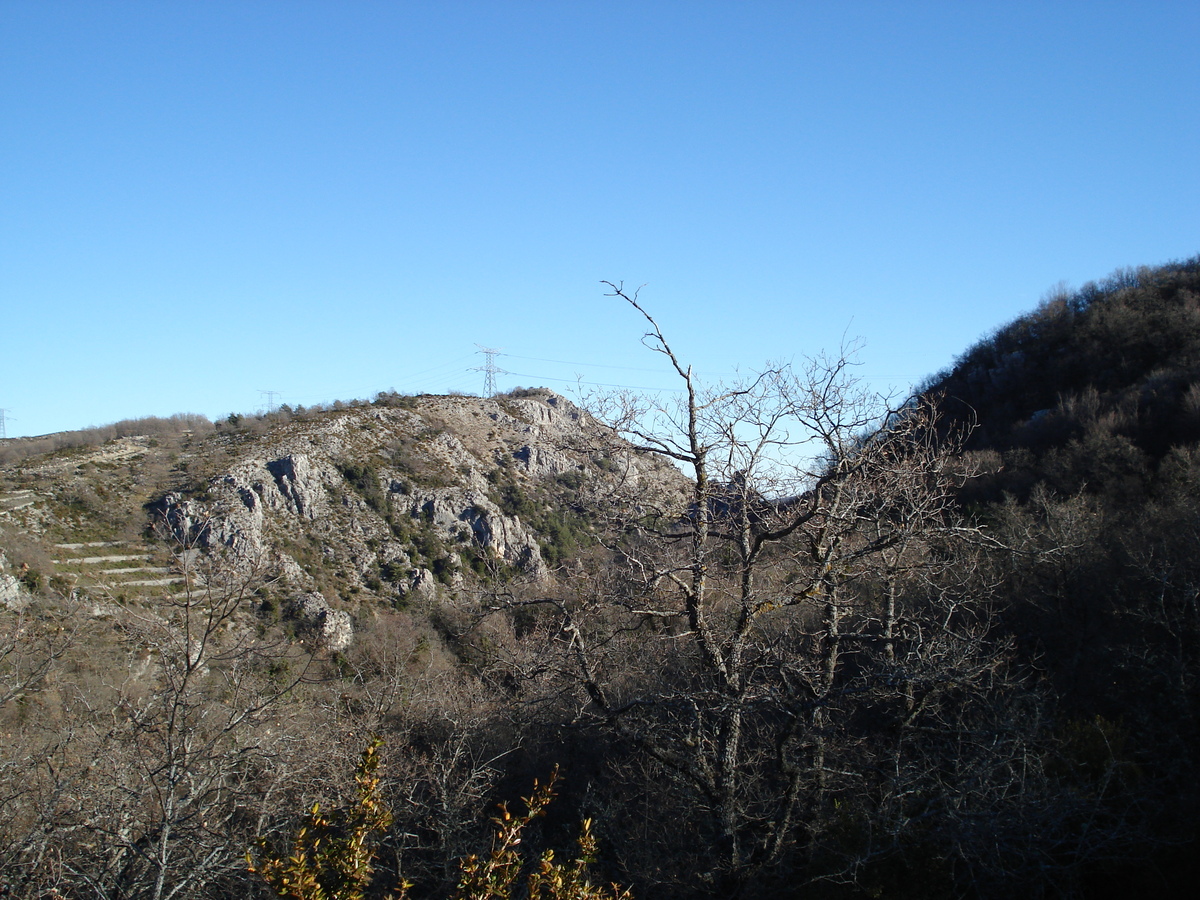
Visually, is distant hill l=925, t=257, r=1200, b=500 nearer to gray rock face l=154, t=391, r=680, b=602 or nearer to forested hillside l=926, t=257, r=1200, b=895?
forested hillside l=926, t=257, r=1200, b=895

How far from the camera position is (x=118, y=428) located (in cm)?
5691

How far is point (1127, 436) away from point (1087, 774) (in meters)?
31.2

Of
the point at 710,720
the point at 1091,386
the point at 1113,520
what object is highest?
the point at 1091,386

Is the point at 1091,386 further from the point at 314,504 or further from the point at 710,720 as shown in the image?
the point at 314,504

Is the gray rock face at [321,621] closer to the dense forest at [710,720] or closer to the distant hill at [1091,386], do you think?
the dense forest at [710,720]

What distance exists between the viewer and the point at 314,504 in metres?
47.5

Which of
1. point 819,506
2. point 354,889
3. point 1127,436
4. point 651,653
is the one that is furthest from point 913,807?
point 1127,436

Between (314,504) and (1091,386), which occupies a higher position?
(1091,386)

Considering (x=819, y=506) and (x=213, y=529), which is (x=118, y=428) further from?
(x=819, y=506)

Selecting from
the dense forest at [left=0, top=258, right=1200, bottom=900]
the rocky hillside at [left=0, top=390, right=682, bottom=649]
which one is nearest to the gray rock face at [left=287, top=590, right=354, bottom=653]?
the rocky hillside at [left=0, top=390, right=682, bottom=649]

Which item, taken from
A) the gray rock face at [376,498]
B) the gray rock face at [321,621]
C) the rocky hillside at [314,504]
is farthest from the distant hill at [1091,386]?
the gray rock face at [321,621]

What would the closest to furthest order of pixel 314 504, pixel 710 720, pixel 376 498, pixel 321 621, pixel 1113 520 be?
pixel 710 720
pixel 1113 520
pixel 321 621
pixel 314 504
pixel 376 498

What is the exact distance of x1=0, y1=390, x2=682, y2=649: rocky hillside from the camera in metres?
37.0

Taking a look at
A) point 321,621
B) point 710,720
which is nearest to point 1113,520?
point 710,720
